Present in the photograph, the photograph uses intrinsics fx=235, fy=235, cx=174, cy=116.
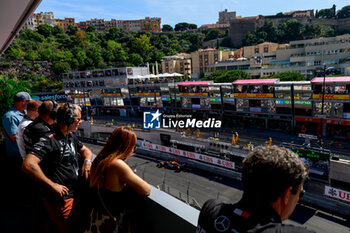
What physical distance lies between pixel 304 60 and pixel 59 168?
6656 centimetres

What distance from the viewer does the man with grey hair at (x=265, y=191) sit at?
1530mm

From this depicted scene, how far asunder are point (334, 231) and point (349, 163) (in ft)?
21.8

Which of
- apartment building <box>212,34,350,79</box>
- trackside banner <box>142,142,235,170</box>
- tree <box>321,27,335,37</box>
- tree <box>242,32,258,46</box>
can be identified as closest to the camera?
trackside banner <box>142,142,235,170</box>

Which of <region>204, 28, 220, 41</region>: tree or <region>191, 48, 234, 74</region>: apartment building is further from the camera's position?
<region>204, 28, 220, 41</region>: tree

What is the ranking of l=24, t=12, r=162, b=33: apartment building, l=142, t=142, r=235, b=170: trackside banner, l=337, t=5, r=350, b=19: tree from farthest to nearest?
1. l=24, t=12, r=162, b=33: apartment building
2. l=337, t=5, r=350, b=19: tree
3. l=142, t=142, r=235, b=170: trackside banner

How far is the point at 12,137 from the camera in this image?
16.0 ft

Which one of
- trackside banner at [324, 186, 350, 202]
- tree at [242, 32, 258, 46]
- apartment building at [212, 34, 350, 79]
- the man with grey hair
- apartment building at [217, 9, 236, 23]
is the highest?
apartment building at [217, 9, 236, 23]

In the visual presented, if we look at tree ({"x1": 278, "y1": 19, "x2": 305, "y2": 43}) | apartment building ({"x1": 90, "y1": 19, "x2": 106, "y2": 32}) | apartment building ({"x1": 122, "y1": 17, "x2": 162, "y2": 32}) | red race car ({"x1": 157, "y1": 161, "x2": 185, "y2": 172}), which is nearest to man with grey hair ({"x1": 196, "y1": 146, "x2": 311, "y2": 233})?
red race car ({"x1": 157, "y1": 161, "x2": 185, "y2": 172})

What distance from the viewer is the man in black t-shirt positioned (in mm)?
2988

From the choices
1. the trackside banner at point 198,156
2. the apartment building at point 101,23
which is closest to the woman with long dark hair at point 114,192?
the trackside banner at point 198,156

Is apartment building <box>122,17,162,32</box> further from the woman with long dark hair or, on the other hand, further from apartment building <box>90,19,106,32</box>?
the woman with long dark hair

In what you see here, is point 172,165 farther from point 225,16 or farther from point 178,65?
point 225,16

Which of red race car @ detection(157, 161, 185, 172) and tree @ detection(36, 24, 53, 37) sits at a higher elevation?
tree @ detection(36, 24, 53, 37)

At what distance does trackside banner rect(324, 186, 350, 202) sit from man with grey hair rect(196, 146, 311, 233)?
73.4ft
